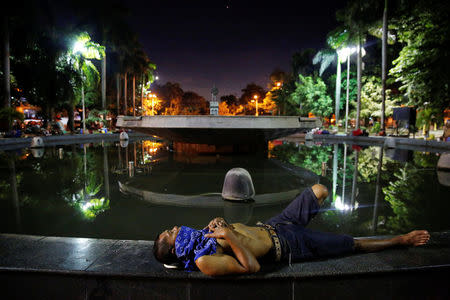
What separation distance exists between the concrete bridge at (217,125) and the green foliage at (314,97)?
28748 millimetres

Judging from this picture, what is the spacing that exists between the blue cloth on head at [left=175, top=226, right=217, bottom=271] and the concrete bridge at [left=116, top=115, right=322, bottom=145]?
737 centimetres

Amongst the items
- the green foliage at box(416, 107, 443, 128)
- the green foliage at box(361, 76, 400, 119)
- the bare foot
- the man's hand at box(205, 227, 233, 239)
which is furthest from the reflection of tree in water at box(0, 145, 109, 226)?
the green foliage at box(361, 76, 400, 119)

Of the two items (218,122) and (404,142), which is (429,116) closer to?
(404,142)

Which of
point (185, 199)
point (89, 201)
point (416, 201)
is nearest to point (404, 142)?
point (416, 201)

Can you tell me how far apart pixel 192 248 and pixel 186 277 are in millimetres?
212

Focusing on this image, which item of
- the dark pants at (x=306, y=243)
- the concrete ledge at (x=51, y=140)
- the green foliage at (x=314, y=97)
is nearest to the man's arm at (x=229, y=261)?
the dark pants at (x=306, y=243)

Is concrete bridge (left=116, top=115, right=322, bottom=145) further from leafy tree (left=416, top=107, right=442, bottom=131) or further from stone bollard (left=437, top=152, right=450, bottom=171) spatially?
leafy tree (left=416, top=107, right=442, bottom=131)

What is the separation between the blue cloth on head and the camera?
2.24 m

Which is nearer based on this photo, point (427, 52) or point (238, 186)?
point (238, 186)

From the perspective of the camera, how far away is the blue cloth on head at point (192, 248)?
2238 millimetres

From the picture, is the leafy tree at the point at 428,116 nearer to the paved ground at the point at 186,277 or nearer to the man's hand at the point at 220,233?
the paved ground at the point at 186,277

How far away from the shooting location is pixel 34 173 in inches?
321

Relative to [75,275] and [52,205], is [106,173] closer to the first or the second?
[52,205]

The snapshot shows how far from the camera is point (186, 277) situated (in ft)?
7.07
